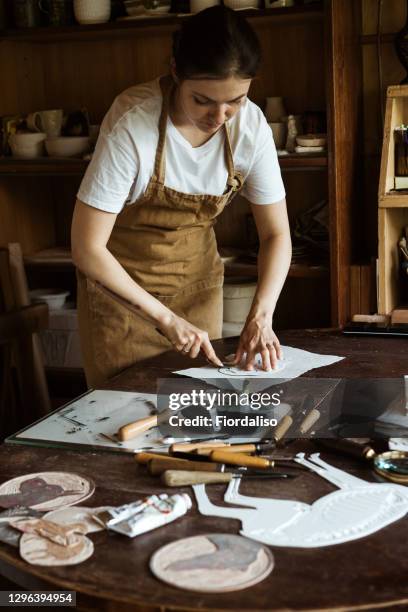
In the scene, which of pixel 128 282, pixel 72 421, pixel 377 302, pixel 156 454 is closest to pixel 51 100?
pixel 377 302

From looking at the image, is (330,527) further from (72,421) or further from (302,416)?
(72,421)


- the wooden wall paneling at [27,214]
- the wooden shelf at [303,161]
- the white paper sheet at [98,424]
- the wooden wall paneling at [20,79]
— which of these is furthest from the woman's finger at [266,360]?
the wooden wall paneling at [20,79]

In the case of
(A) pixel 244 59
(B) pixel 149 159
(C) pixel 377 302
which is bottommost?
(C) pixel 377 302

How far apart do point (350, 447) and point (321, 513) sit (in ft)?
0.76

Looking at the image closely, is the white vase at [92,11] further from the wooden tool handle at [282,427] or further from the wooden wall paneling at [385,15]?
the wooden tool handle at [282,427]

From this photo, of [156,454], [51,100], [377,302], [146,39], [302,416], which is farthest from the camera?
[51,100]

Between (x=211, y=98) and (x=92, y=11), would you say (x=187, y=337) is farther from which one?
(x=92, y=11)

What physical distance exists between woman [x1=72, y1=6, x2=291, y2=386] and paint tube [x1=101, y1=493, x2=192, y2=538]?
63cm

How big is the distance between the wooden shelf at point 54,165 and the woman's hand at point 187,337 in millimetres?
1382

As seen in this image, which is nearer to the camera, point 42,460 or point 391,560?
point 391,560

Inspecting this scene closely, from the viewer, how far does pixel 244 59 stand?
1.82 m

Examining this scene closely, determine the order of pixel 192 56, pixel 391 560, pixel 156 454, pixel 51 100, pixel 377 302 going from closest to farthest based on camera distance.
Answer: pixel 391 560 → pixel 156 454 → pixel 192 56 → pixel 377 302 → pixel 51 100

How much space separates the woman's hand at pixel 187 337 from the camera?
1895 mm

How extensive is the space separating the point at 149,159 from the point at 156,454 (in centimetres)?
87
